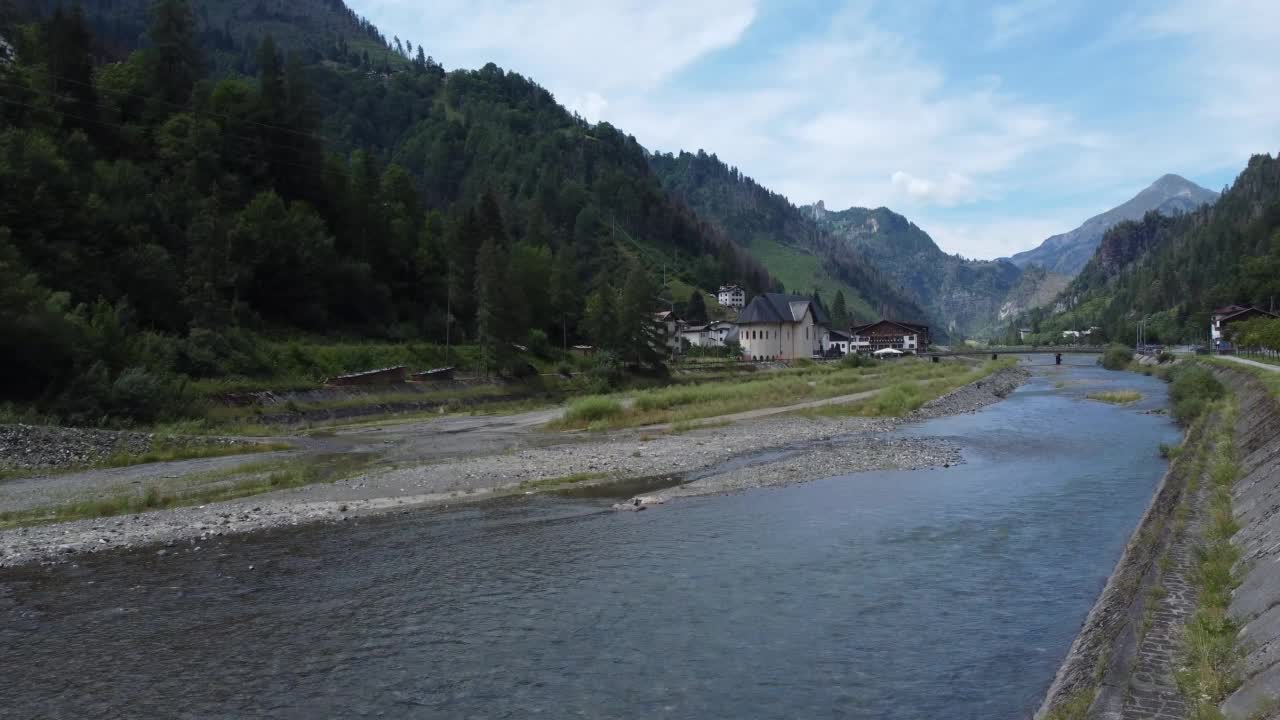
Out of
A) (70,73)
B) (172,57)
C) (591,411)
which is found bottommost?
(591,411)

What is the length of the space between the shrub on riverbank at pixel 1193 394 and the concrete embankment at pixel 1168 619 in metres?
29.3

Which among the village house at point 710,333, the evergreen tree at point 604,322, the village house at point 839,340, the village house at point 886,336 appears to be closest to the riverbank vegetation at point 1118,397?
the evergreen tree at point 604,322

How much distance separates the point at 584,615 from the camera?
1360cm

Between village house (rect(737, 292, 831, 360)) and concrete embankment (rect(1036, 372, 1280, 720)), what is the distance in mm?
107515

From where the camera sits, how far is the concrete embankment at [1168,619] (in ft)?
28.4

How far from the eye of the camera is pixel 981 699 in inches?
403

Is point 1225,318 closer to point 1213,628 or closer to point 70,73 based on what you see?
point 1213,628

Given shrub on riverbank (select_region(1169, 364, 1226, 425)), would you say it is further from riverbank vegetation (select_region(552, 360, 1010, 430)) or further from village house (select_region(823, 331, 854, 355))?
village house (select_region(823, 331, 854, 355))

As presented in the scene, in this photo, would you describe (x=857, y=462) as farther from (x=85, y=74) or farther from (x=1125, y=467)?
(x=85, y=74)

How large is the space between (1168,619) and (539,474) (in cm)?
2041

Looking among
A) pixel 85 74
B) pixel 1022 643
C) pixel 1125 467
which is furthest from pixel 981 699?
pixel 85 74

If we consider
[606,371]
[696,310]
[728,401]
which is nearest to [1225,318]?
[696,310]

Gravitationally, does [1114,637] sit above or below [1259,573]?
below

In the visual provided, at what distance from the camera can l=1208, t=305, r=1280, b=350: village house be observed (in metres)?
127
